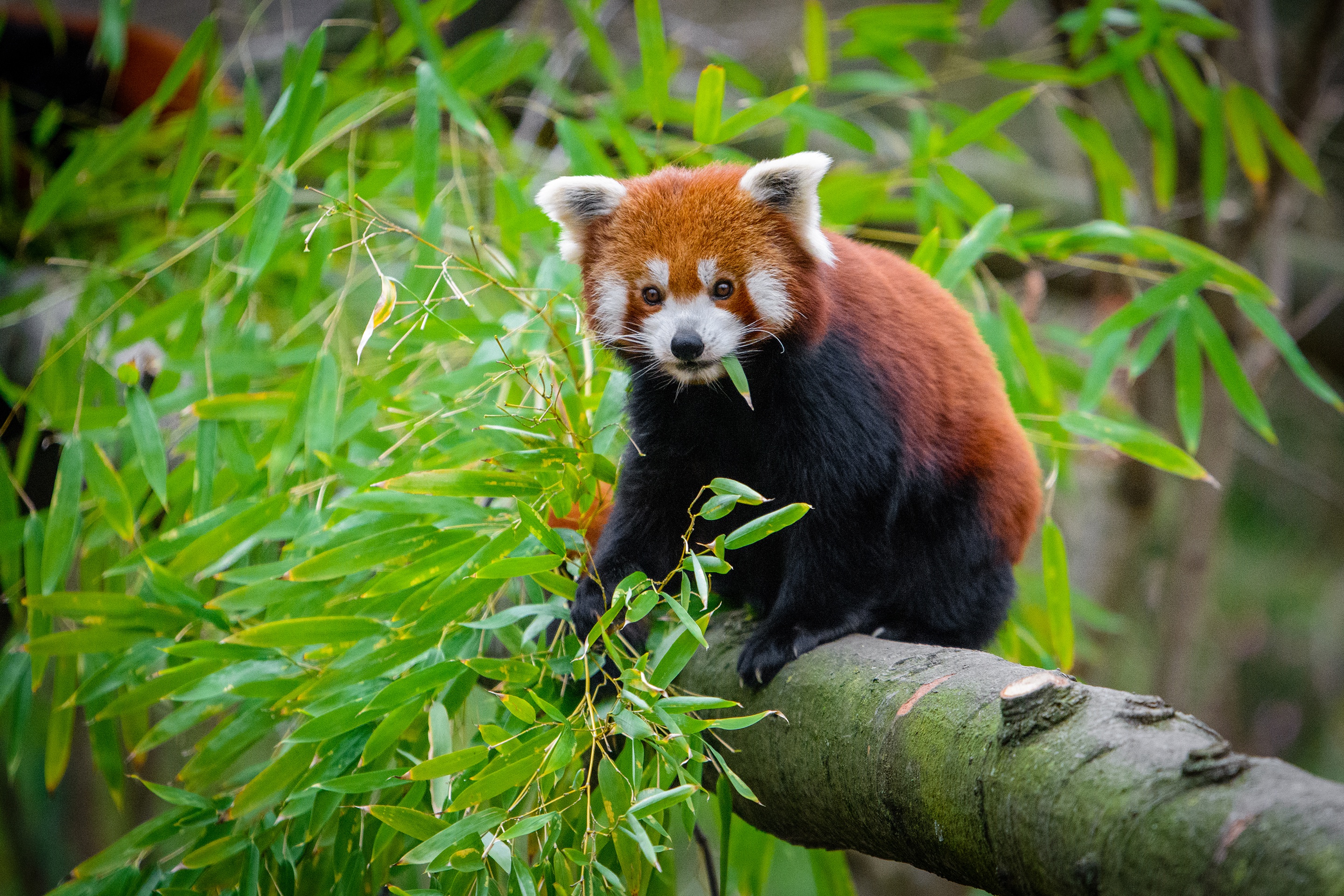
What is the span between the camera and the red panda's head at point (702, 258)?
4.99 ft

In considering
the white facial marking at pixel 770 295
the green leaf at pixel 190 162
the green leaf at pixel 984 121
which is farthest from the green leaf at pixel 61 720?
the green leaf at pixel 984 121

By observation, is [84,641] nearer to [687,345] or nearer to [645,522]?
[645,522]

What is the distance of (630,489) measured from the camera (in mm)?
1662

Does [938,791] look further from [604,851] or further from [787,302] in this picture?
[787,302]

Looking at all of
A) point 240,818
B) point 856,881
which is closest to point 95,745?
point 240,818

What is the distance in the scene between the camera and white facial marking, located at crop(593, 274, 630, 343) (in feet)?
5.23

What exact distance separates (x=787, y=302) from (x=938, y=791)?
0.80 m

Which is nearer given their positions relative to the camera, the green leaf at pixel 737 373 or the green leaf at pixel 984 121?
the green leaf at pixel 737 373

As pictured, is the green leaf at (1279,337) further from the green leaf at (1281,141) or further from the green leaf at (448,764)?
the green leaf at (448,764)

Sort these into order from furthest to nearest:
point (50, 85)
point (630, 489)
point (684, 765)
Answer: point (50, 85) < point (630, 489) < point (684, 765)

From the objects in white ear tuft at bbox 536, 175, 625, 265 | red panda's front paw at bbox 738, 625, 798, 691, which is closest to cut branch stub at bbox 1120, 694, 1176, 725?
red panda's front paw at bbox 738, 625, 798, 691

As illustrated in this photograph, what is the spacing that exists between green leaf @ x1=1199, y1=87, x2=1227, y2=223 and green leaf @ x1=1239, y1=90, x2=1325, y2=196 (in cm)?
7

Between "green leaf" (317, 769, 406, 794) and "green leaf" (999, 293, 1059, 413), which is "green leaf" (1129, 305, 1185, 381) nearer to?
"green leaf" (999, 293, 1059, 413)

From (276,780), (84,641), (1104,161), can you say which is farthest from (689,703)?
(1104,161)
